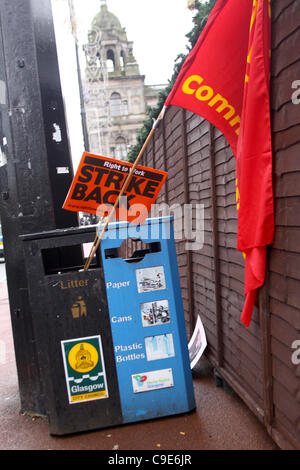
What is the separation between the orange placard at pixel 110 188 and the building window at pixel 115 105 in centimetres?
5186

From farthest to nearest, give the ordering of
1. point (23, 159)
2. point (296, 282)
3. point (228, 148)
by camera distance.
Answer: point (23, 159), point (228, 148), point (296, 282)

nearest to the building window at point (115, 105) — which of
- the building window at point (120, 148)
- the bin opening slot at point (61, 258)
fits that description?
the building window at point (120, 148)

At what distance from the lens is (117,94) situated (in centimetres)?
5297

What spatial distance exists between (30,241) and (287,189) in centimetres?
180

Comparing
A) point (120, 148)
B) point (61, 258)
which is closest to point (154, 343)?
point (61, 258)

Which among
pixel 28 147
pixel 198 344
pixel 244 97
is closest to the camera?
pixel 244 97

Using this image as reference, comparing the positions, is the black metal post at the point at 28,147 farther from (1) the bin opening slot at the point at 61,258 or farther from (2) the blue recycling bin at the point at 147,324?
(2) the blue recycling bin at the point at 147,324

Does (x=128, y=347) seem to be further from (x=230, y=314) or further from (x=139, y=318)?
(x=230, y=314)

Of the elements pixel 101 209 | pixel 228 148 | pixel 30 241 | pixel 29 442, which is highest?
pixel 228 148

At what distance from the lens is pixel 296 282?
2176 mm

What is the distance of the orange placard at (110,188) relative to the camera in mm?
2916

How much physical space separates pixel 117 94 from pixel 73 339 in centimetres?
5354

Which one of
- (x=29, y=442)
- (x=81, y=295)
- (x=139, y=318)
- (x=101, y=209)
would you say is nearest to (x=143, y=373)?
(x=139, y=318)

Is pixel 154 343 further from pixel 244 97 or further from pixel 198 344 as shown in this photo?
pixel 244 97
